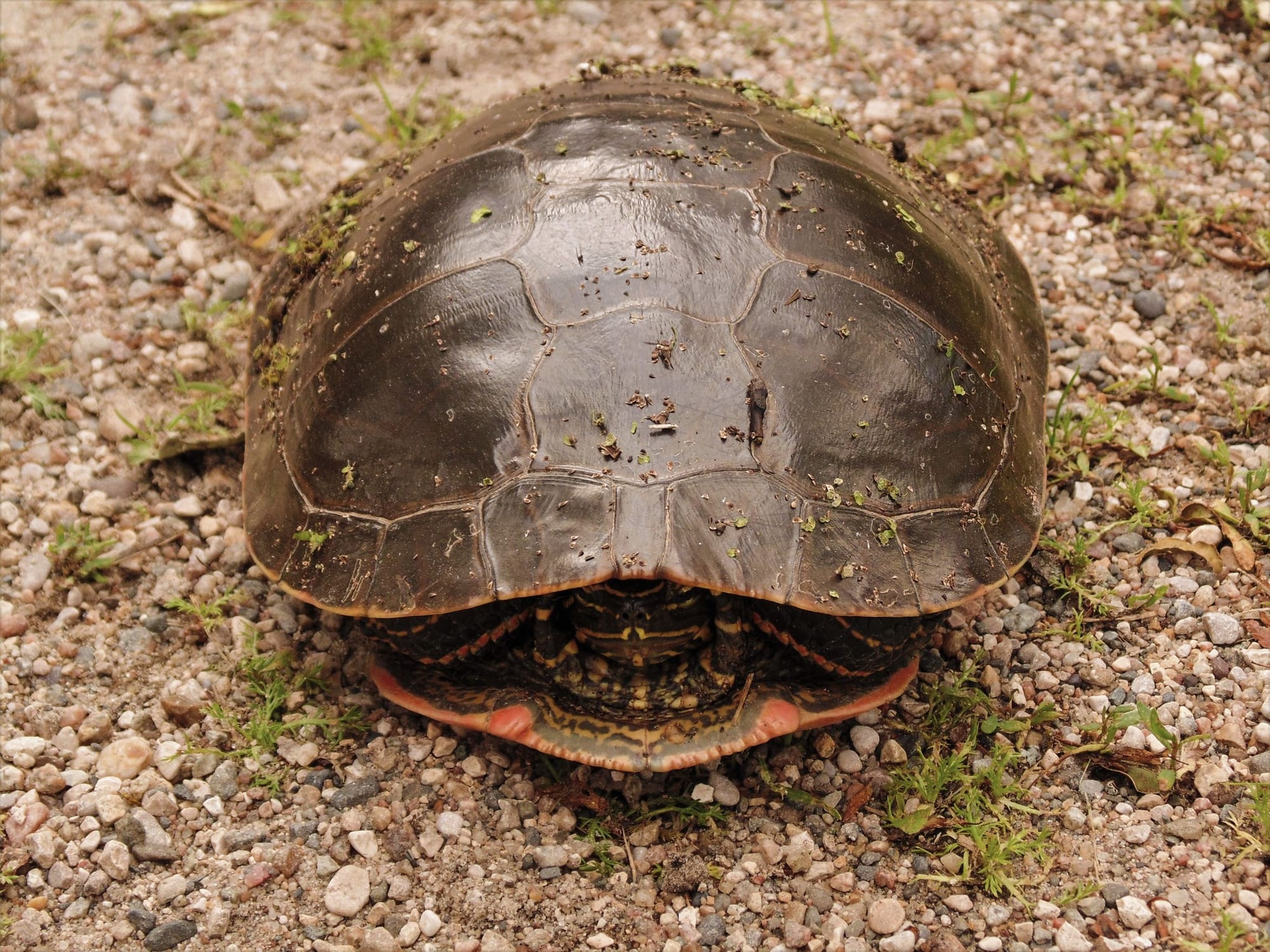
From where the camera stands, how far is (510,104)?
183 inches

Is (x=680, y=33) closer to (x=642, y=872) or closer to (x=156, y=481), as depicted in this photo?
(x=156, y=481)

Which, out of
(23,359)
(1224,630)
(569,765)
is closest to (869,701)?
(569,765)

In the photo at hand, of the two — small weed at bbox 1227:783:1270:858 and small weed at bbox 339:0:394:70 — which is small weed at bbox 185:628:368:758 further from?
small weed at bbox 339:0:394:70

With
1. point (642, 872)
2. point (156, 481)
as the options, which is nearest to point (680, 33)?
point (156, 481)

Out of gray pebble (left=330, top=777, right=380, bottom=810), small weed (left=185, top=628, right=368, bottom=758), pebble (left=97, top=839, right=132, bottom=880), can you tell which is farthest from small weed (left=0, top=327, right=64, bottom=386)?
gray pebble (left=330, top=777, right=380, bottom=810)

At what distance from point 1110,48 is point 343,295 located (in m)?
4.45

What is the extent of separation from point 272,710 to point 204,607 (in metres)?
0.56

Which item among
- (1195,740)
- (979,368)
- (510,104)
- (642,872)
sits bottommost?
(642,872)

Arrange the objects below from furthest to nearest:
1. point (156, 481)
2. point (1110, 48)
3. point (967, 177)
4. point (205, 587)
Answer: point (1110, 48) < point (967, 177) < point (156, 481) < point (205, 587)

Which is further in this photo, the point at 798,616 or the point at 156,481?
the point at 156,481

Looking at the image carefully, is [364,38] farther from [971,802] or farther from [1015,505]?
[971,802]

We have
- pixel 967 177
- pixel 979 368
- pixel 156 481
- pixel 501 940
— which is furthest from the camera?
pixel 967 177

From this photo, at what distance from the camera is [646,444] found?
133 inches

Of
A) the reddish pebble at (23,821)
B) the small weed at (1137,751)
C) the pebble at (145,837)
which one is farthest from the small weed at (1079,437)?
the reddish pebble at (23,821)
